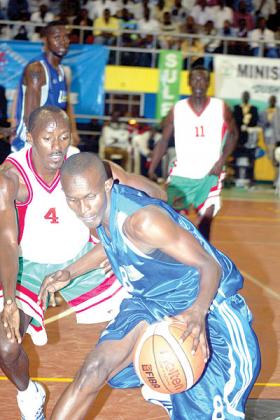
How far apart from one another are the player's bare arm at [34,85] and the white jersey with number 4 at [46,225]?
3.10 meters

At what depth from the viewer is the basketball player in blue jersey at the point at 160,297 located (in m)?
3.35

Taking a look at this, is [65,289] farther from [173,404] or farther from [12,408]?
[173,404]

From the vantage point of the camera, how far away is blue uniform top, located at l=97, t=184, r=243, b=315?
3404mm

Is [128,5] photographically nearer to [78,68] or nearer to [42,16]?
[42,16]

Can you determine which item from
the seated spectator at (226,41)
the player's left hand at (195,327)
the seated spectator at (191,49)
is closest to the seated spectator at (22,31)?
the seated spectator at (191,49)

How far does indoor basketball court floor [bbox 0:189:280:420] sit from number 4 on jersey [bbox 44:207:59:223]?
1.04m

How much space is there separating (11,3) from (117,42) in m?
2.45

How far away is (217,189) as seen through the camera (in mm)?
8062

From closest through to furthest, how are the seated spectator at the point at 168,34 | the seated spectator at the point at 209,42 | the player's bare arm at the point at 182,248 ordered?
the player's bare arm at the point at 182,248
the seated spectator at the point at 209,42
the seated spectator at the point at 168,34

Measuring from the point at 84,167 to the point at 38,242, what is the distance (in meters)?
1.18

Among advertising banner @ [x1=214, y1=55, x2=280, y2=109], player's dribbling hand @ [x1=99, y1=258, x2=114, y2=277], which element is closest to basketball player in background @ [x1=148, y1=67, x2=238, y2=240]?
player's dribbling hand @ [x1=99, y1=258, x2=114, y2=277]

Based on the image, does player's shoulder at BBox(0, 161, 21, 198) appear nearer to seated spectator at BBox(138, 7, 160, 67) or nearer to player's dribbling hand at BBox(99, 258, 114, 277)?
player's dribbling hand at BBox(99, 258, 114, 277)

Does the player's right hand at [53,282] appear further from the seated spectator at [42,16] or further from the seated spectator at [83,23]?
the seated spectator at [42,16]

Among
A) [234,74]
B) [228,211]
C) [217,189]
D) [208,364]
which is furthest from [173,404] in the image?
[234,74]
